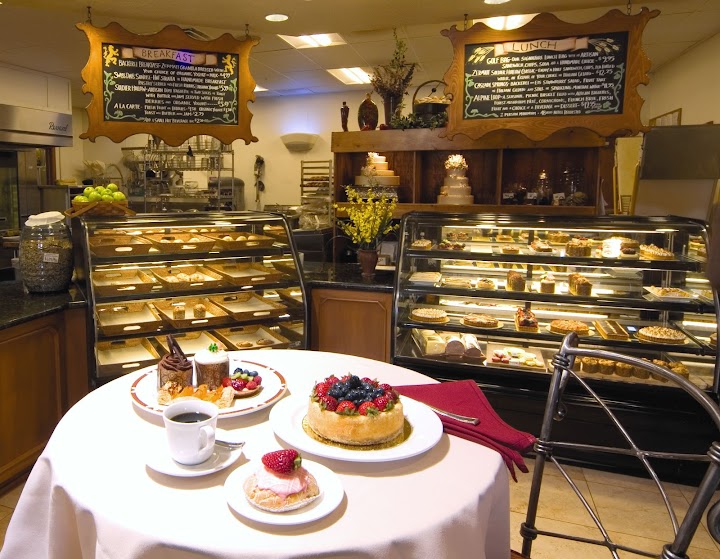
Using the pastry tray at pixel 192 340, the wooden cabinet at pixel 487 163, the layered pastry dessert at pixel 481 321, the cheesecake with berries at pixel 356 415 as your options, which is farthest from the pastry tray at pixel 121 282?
the cheesecake with berries at pixel 356 415

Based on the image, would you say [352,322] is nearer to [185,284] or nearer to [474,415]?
[185,284]

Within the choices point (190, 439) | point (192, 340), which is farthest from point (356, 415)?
point (192, 340)

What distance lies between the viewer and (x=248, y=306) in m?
3.65

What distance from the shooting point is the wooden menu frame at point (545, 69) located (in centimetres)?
341

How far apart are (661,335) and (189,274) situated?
9.46 ft

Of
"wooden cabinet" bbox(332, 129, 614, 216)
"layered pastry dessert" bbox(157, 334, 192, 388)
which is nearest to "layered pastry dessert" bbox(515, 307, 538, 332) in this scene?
"wooden cabinet" bbox(332, 129, 614, 216)

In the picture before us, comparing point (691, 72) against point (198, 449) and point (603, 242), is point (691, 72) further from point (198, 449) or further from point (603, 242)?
point (198, 449)

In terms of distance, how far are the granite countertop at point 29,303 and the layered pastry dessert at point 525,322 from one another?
8.40 feet

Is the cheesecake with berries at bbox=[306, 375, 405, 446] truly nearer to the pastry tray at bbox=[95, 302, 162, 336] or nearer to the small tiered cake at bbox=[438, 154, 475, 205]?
the pastry tray at bbox=[95, 302, 162, 336]

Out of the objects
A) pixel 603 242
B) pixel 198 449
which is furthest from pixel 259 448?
pixel 603 242

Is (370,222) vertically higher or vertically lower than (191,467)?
higher

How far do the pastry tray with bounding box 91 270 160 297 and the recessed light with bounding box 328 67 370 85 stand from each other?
15.6ft

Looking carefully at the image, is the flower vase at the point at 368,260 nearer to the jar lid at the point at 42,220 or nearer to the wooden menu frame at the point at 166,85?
the wooden menu frame at the point at 166,85

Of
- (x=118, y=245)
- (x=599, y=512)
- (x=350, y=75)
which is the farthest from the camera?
(x=350, y=75)
